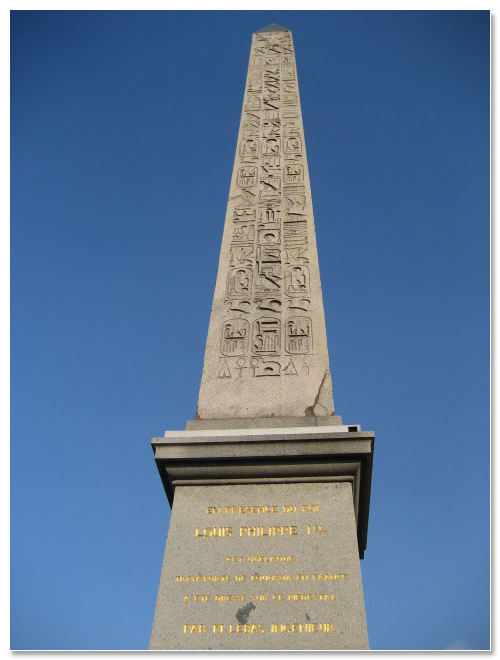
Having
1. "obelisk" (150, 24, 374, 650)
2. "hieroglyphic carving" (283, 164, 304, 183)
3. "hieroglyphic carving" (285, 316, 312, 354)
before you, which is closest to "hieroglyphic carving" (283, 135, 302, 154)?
"hieroglyphic carving" (283, 164, 304, 183)

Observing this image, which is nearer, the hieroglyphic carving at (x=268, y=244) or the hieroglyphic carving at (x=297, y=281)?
the hieroglyphic carving at (x=268, y=244)

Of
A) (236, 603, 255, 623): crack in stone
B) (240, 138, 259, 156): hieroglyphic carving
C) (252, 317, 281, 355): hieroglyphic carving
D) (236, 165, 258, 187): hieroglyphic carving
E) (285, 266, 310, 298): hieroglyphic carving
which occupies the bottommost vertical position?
(236, 603, 255, 623): crack in stone

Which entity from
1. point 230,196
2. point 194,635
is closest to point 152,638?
point 194,635

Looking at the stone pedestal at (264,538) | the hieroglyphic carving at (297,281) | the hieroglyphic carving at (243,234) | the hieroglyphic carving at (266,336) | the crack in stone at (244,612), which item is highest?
the hieroglyphic carving at (243,234)

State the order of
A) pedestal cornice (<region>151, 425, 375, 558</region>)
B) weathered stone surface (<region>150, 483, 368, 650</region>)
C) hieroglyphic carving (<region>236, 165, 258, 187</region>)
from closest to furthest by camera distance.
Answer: weathered stone surface (<region>150, 483, 368, 650</region>) → pedestal cornice (<region>151, 425, 375, 558</region>) → hieroglyphic carving (<region>236, 165, 258, 187</region>)

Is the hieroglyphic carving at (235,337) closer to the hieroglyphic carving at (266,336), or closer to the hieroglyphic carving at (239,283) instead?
the hieroglyphic carving at (266,336)

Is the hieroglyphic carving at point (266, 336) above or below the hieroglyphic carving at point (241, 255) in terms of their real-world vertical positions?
below

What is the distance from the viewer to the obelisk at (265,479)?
15.9 feet

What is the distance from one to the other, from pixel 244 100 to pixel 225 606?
7325 millimetres

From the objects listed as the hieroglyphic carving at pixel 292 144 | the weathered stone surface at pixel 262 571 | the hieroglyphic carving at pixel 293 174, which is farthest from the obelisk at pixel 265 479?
the hieroglyphic carving at pixel 292 144

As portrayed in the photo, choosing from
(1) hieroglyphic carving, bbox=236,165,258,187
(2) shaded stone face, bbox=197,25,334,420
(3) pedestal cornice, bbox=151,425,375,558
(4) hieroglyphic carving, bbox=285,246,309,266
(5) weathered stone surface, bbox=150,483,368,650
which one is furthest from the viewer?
(1) hieroglyphic carving, bbox=236,165,258,187

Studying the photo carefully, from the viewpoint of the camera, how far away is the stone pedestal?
15.7ft

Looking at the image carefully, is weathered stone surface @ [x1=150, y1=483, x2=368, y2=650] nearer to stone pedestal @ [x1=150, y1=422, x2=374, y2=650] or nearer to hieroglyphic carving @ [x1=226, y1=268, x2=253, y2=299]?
stone pedestal @ [x1=150, y1=422, x2=374, y2=650]

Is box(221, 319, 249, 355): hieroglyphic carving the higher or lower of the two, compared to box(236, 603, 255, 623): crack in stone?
higher
